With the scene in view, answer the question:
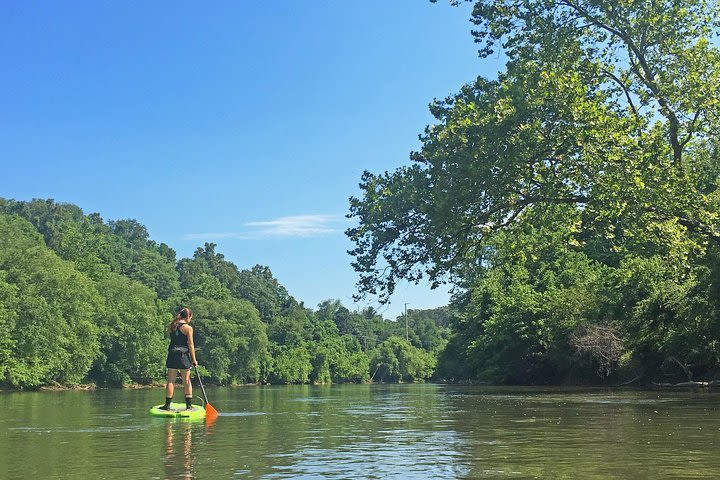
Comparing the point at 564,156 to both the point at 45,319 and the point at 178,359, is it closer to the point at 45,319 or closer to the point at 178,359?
the point at 178,359

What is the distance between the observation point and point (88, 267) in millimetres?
106938

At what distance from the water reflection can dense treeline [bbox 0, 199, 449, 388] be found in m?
6.07

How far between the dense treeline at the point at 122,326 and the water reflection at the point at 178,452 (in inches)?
239

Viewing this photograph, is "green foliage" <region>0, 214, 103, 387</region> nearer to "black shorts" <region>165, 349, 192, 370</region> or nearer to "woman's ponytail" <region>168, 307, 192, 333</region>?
"black shorts" <region>165, 349, 192, 370</region>

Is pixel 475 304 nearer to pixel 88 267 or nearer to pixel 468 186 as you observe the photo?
pixel 88 267

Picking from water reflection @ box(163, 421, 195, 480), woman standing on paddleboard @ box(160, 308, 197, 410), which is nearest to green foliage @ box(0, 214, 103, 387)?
woman standing on paddleboard @ box(160, 308, 197, 410)

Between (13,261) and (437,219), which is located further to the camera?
(13,261)

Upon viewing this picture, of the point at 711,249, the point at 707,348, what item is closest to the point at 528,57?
the point at 711,249

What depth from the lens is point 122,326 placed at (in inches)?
3713

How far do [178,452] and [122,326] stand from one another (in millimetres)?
88057

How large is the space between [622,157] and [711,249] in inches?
581

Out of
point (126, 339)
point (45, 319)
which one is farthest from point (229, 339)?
point (45, 319)

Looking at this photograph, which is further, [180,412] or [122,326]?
[122,326]

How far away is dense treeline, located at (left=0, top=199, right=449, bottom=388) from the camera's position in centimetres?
6956
